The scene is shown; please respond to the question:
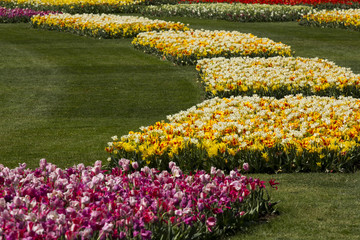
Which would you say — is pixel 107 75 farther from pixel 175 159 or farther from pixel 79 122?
pixel 175 159

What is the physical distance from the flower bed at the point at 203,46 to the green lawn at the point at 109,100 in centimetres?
37

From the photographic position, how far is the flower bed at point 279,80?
1138 centimetres

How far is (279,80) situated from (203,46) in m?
4.29

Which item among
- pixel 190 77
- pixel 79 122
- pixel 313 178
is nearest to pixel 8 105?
pixel 79 122

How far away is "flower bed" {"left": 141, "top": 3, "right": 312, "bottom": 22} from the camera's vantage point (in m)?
23.6

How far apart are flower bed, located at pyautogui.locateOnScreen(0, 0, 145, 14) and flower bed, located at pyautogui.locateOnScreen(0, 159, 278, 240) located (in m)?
19.7

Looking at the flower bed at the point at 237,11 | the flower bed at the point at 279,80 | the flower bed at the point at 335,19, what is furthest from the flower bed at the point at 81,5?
the flower bed at the point at 279,80

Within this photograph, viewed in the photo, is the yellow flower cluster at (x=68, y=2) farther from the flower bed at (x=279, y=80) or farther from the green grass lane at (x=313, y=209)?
the green grass lane at (x=313, y=209)

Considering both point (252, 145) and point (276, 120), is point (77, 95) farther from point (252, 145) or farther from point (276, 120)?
point (252, 145)

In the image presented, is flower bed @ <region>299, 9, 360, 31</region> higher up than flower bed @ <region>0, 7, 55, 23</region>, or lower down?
higher up

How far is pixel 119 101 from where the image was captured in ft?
39.3

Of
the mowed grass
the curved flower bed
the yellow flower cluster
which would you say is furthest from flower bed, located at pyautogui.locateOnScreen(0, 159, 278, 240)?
the yellow flower cluster

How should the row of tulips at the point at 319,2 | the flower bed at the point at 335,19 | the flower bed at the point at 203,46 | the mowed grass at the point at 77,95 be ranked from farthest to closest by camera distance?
1. the row of tulips at the point at 319,2
2. the flower bed at the point at 335,19
3. the flower bed at the point at 203,46
4. the mowed grass at the point at 77,95

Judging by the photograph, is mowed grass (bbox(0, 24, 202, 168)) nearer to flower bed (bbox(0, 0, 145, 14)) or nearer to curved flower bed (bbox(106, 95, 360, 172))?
curved flower bed (bbox(106, 95, 360, 172))
